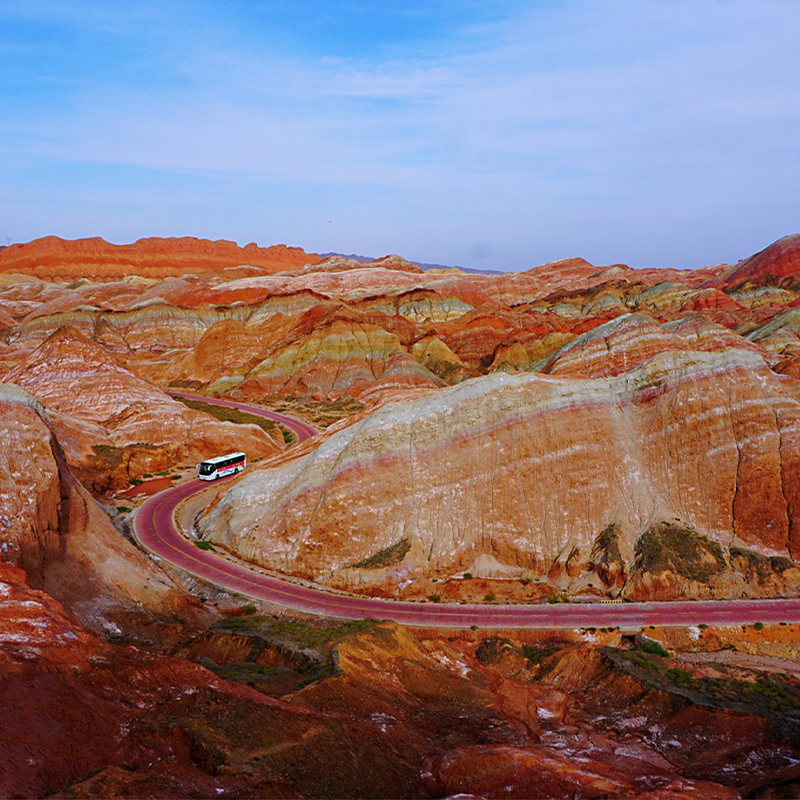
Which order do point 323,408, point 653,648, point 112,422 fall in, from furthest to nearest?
point 323,408
point 112,422
point 653,648

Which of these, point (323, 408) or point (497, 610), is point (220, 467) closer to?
point (497, 610)

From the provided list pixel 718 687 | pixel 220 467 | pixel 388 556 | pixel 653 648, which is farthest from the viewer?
pixel 220 467

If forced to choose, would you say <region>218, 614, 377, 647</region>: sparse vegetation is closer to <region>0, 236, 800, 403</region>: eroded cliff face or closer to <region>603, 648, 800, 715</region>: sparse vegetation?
<region>603, 648, 800, 715</region>: sparse vegetation

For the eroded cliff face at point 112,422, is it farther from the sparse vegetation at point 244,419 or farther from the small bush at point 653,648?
the small bush at point 653,648

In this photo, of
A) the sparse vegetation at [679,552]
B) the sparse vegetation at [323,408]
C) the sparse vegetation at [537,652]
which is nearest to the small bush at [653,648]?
the sparse vegetation at [537,652]

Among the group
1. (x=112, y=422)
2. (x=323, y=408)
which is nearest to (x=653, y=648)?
(x=112, y=422)

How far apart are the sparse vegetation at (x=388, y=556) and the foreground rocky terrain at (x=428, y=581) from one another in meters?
0.13

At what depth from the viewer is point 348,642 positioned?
25.5 metres

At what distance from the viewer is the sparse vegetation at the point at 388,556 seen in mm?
35969

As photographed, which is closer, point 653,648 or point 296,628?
point 296,628

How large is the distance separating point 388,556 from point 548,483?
33.0 feet

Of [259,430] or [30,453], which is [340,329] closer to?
[259,430]

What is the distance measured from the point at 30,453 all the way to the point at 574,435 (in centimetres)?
2873

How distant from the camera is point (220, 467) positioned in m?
54.9
